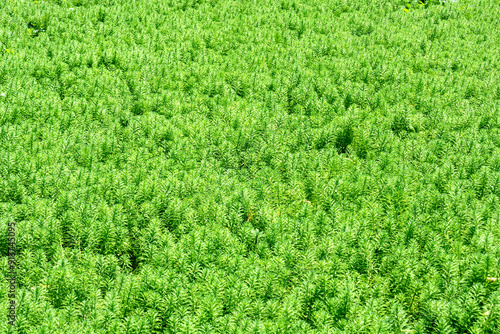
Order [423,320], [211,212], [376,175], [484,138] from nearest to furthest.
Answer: [423,320], [211,212], [376,175], [484,138]

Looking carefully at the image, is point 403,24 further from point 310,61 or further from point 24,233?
point 24,233

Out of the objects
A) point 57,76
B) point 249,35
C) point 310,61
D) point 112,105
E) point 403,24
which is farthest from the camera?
point 403,24

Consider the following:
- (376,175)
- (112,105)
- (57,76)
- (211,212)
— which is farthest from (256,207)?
(57,76)

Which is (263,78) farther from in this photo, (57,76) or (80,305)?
(80,305)

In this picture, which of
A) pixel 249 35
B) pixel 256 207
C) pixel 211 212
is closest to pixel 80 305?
pixel 211 212

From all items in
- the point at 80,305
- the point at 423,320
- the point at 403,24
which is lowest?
the point at 80,305

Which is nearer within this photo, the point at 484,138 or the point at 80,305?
the point at 80,305

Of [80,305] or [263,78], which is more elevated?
[263,78]
